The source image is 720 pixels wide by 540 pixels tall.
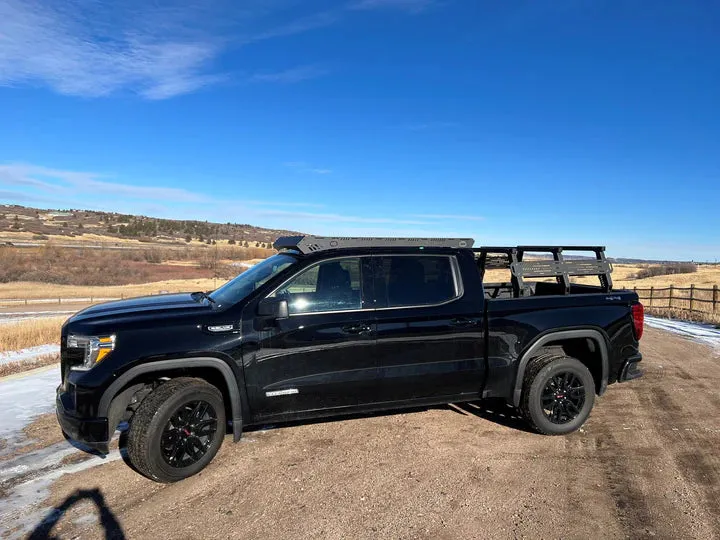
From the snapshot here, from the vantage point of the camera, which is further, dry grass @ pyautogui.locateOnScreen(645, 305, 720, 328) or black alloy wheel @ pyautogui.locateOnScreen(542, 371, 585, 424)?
dry grass @ pyautogui.locateOnScreen(645, 305, 720, 328)

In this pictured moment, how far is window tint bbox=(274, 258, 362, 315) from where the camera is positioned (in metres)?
4.39

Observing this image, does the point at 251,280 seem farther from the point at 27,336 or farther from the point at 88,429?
the point at 27,336

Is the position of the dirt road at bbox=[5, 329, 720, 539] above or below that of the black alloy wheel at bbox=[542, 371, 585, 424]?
below

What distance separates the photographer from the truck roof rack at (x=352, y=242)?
4613 mm

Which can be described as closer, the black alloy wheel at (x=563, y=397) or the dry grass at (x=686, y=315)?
the black alloy wheel at (x=563, y=397)

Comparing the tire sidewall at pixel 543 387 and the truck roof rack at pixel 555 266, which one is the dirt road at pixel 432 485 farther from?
the truck roof rack at pixel 555 266

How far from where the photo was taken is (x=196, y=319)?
409 cm

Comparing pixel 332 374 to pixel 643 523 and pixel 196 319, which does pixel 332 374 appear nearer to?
pixel 196 319

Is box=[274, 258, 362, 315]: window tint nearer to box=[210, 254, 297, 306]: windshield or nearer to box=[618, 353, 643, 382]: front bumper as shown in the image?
box=[210, 254, 297, 306]: windshield

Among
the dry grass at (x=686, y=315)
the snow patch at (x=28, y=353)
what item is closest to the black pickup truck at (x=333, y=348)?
the snow patch at (x=28, y=353)

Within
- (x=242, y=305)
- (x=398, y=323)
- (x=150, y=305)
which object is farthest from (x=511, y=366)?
(x=150, y=305)

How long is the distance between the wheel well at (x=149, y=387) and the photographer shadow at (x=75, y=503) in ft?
1.65

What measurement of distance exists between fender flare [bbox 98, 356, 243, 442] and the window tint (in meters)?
0.74

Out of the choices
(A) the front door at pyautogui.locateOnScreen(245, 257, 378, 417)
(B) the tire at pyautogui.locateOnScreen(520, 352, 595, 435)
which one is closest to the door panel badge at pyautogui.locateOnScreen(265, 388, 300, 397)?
(A) the front door at pyautogui.locateOnScreen(245, 257, 378, 417)
